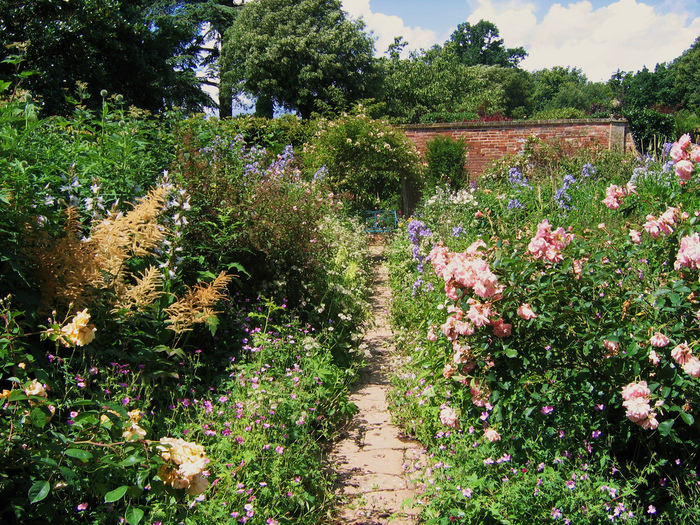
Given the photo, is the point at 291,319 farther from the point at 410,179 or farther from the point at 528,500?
the point at 410,179

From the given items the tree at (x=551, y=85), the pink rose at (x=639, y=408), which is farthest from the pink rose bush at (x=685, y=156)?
the tree at (x=551, y=85)

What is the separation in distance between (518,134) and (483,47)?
57.0m

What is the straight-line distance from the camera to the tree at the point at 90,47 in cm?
909

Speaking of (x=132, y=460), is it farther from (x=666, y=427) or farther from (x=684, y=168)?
(x=684, y=168)

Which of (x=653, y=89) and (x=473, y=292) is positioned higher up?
(x=653, y=89)

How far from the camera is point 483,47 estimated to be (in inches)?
2554

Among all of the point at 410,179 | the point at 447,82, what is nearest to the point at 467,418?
the point at 410,179

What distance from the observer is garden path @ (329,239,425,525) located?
2580 mm

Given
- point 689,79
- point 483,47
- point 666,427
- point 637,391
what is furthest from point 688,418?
point 483,47

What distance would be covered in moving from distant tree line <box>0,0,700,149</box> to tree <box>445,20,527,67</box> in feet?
115

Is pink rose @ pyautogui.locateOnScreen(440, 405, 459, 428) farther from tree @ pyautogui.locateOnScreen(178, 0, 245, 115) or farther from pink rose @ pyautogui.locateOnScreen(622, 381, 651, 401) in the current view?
tree @ pyautogui.locateOnScreen(178, 0, 245, 115)

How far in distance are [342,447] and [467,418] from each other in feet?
2.68

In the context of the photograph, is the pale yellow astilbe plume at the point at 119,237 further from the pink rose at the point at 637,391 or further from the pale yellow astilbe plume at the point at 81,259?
the pink rose at the point at 637,391

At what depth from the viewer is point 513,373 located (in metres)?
2.51
